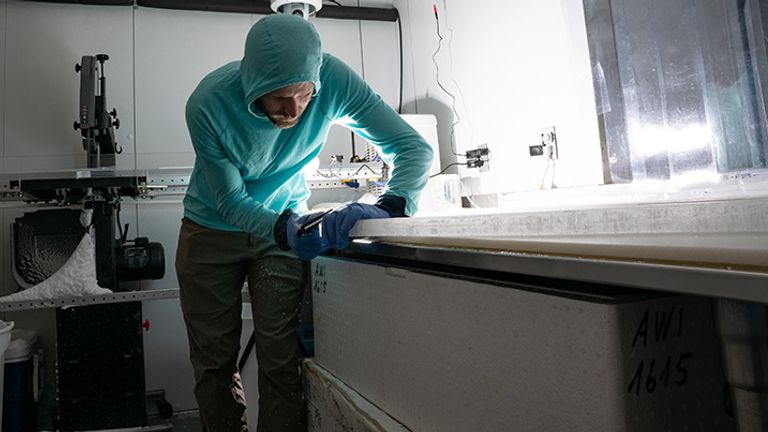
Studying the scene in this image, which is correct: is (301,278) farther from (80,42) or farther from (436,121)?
(80,42)

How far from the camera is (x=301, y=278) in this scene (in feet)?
4.14

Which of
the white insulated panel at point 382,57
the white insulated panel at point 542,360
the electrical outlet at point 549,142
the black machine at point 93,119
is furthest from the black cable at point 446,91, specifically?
the white insulated panel at point 542,360

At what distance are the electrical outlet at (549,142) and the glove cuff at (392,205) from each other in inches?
37.3

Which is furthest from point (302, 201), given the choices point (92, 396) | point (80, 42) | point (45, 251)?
point (80, 42)

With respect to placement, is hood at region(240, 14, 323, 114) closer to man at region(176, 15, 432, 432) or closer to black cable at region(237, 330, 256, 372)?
man at region(176, 15, 432, 432)

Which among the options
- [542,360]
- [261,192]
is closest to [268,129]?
[261,192]

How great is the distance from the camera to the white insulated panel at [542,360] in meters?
0.46

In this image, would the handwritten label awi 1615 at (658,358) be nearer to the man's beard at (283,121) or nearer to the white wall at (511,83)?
the man's beard at (283,121)

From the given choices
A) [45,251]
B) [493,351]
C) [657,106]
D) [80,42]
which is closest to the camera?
[493,351]

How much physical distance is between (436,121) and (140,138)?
1.48 metres

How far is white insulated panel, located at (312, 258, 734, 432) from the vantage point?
18.1 inches

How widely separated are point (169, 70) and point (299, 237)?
2016 mm

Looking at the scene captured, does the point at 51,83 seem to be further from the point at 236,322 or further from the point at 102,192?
the point at 236,322

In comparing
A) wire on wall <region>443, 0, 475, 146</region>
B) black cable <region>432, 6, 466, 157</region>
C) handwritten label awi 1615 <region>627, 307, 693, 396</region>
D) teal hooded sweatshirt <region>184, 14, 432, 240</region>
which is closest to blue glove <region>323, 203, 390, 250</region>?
teal hooded sweatshirt <region>184, 14, 432, 240</region>
